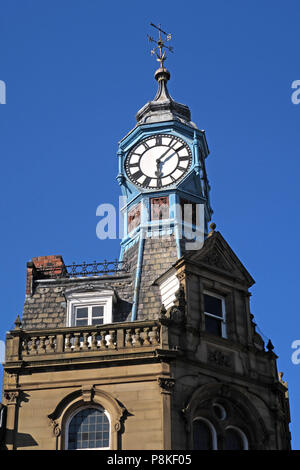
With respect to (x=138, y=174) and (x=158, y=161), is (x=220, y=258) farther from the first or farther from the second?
(x=138, y=174)

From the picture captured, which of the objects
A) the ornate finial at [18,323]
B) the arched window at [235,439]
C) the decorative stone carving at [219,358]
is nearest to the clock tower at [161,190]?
the decorative stone carving at [219,358]

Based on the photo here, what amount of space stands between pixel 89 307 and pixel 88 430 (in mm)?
6070

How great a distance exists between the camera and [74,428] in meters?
30.8

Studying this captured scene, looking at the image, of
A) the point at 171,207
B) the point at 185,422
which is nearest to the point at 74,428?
the point at 185,422

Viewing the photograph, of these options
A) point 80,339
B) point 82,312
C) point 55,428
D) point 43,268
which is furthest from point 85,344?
point 43,268

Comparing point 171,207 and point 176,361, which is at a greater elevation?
point 171,207

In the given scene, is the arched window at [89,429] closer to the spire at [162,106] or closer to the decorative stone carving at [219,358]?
the decorative stone carving at [219,358]

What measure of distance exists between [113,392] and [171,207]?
10807 mm

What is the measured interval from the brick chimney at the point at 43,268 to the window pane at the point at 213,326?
7761mm

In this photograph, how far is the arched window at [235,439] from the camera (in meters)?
31.8

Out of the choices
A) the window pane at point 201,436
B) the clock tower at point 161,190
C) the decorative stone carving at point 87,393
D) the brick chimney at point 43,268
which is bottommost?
the window pane at point 201,436
